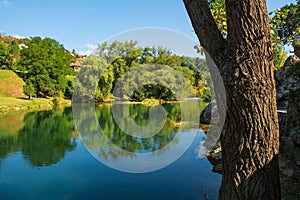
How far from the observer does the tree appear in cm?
190

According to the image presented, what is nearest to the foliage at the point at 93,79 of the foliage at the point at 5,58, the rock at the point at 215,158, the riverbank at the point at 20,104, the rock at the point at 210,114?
the riverbank at the point at 20,104

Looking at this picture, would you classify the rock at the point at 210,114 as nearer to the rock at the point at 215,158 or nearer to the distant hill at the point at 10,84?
the rock at the point at 215,158

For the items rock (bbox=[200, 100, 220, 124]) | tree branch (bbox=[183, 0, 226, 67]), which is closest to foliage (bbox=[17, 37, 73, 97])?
rock (bbox=[200, 100, 220, 124])

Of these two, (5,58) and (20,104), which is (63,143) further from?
(5,58)

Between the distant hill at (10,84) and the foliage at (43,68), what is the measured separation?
1.16 meters

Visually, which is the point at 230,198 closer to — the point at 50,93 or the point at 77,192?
the point at 77,192

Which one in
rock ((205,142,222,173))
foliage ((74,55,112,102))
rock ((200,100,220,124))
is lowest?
rock ((205,142,222,173))

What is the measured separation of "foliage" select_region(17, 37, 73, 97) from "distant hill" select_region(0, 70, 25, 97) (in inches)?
45.5

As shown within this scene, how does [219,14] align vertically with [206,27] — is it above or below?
above

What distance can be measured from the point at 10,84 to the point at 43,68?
491 centimetres

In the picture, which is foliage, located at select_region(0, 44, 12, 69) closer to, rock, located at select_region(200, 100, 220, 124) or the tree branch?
rock, located at select_region(200, 100, 220, 124)

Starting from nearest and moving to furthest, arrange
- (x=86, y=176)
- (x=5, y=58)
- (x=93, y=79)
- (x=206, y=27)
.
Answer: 1. (x=206, y=27)
2. (x=86, y=176)
3. (x=93, y=79)
4. (x=5, y=58)

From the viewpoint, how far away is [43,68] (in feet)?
107

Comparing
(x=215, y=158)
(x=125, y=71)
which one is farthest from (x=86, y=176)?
(x=125, y=71)
